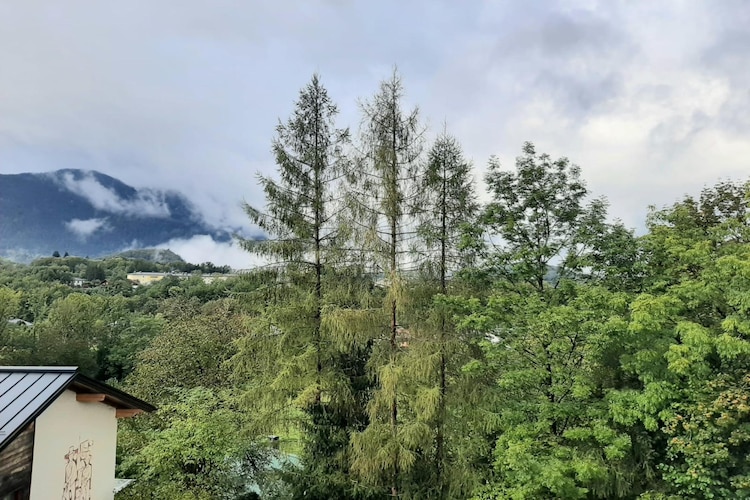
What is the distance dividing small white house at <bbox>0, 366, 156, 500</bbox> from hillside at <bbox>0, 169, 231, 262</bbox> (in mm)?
133433

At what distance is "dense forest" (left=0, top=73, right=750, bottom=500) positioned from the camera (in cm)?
809

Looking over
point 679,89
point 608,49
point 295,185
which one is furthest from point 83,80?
point 679,89

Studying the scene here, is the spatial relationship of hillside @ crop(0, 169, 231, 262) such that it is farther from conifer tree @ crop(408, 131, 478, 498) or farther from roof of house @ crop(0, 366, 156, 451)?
roof of house @ crop(0, 366, 156, 451)

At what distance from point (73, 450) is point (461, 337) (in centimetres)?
819

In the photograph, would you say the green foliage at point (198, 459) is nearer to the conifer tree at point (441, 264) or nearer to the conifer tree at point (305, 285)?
the conifer tree at point (305, 285)

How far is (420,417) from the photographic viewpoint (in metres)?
10.1

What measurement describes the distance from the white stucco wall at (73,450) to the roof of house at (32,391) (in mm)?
344

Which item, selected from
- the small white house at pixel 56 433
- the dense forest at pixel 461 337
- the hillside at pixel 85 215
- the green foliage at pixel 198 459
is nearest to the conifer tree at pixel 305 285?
the dense forest at pixel 461 337

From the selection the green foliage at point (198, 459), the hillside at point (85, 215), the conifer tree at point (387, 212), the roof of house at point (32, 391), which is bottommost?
the green foliage at point (198, 459)

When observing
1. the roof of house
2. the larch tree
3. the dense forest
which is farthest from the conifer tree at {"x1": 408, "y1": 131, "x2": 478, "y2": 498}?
the roof of house

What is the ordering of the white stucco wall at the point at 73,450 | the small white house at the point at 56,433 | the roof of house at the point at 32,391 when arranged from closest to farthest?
the roof of house at the point at 32,391, the small white house at the point at 56,433, the white stucco wall at the point at 73,450

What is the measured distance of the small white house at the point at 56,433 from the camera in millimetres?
6090

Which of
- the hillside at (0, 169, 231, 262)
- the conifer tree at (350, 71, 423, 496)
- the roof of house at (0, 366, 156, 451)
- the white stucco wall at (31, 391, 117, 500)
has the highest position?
the hillside at (0, 169, 231, 262)

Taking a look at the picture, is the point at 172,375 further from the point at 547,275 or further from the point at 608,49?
the point at 608,49
